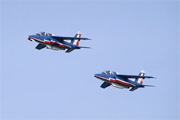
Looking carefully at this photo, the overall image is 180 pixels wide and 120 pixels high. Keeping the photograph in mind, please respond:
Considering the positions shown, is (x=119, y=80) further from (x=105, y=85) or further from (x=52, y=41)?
(x=52, y=41)

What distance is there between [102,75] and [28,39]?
16.3 metres

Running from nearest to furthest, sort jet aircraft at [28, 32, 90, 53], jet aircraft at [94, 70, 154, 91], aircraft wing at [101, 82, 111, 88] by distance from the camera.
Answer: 1. jet aircraft at [94, 70, 154, 91]
2. jet aircraft at [28, 32, 90, 53]
3. aircraft wing at [101, 82, 111, 88]

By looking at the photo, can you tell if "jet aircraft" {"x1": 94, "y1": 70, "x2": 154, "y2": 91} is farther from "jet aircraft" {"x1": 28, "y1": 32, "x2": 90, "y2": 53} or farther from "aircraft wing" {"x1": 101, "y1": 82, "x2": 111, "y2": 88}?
"jet aircraft" {"x1": 28, "y1": 32, "x2": 90, "y2": 53}

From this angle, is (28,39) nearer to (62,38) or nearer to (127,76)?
(62,38)

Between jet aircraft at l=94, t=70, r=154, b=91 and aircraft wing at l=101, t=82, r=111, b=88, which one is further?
aircraft wing at l=101, t=82, r=111, b=88

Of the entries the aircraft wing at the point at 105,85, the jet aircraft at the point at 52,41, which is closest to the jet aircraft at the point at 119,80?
the aircraft wing at the point at 105,85

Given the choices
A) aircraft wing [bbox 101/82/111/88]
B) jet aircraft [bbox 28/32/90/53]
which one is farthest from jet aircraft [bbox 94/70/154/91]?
jet aircraft [bbox 28/32/90/53]

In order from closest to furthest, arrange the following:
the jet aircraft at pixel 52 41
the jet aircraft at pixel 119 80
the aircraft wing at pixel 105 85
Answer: the jet aircraft at pixel 119 80 < the jet aircraft at pixel 52 41 < the aircraft wing at pixel 105 85

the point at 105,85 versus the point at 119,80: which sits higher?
the point at 119,80

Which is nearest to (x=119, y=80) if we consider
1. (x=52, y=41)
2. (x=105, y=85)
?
(x=105, y=85)

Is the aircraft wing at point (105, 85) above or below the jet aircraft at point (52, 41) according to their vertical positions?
below

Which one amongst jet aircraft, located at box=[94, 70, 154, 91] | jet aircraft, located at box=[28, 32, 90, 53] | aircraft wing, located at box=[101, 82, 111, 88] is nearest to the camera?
jet aircraft, located at box=[94, 70, 154, 91]

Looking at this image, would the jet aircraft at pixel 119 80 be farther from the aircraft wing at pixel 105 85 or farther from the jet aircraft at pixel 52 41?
the jet aircraft at pixel 52 41

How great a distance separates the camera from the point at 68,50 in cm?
8781
